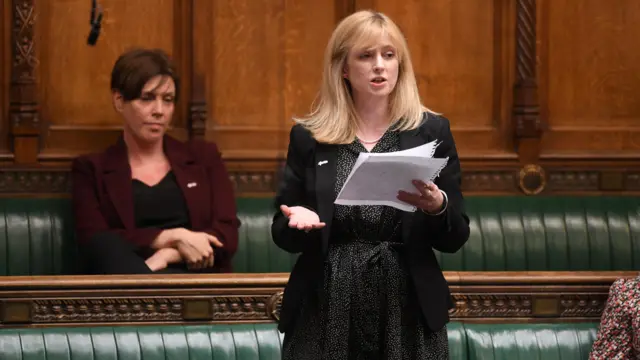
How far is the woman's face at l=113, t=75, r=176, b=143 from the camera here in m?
4.82

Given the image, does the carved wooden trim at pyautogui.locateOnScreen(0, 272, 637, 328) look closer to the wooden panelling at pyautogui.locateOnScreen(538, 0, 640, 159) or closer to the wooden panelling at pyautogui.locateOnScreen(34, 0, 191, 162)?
the wooden panelling at pyautogui.locateOnScreen(34, 0, 191, 162)

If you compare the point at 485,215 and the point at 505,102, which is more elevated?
the point at 505,102

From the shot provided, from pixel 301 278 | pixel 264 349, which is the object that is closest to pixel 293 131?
pixel 301 278

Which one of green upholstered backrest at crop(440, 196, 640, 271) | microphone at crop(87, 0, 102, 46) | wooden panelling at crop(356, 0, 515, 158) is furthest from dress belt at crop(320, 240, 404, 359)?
wooden panelling at crop(356, 0, 515, 158)

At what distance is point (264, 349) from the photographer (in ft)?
12.3

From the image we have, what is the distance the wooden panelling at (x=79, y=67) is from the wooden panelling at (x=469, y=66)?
4.02 ft

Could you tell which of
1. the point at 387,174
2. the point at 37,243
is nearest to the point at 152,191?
the point at 37,243

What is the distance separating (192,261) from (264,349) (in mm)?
932

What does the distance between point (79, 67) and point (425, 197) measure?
311cm

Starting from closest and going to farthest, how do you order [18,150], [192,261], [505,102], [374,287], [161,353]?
1. [374,287]
2. [161,353]
3. [192,261]
4. [18,150]
5. [505,102]

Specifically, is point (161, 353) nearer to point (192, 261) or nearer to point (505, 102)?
point (192, 261)

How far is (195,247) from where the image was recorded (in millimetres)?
4602

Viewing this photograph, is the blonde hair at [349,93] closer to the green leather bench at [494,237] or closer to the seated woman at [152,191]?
the seated woman at [152,191]

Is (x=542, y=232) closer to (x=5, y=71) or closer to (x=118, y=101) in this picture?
(x=118, y=101)
